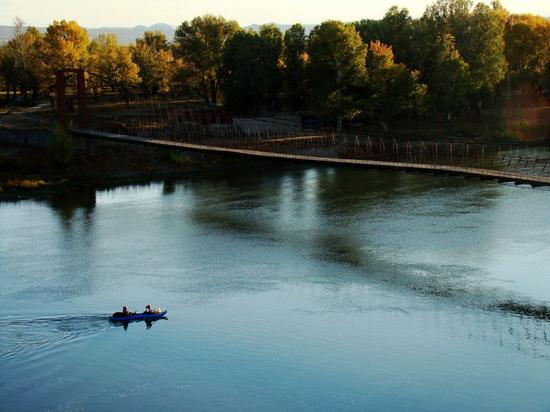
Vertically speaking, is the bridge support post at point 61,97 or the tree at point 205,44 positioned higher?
the tree at point 205,44

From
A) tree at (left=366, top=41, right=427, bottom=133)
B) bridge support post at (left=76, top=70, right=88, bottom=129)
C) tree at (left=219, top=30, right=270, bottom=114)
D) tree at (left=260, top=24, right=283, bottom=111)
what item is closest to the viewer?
bridge support post at (left=76, top=70, right=88, bottom=129)

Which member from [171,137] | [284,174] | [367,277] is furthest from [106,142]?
[367,277]

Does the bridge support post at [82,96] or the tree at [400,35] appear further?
the tree at [400,35]

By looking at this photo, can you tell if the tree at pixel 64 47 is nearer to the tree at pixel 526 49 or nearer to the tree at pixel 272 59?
the tree at pixel 272 59

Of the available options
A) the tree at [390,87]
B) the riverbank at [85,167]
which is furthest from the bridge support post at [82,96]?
the tree at [390,87]

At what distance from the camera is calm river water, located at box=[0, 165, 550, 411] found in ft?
69.5

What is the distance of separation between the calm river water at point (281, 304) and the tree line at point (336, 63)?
64.2ft

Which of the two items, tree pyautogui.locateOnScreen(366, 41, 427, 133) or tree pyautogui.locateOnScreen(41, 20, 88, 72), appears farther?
tree pyautogui.locateOnScreen(41, 20, 88, 72)

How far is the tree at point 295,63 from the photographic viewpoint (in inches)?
2611

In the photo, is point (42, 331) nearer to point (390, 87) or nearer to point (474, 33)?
point (390, 87)

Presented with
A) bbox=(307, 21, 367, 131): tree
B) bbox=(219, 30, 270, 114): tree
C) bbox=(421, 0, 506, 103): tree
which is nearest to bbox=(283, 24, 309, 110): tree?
bbox=(219, 30, 270, 114): tree

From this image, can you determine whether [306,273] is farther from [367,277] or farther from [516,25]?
[516,25]

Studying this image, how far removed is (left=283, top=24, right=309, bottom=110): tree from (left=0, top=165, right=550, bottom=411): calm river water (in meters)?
24.5

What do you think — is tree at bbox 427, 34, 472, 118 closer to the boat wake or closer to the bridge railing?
the bridge railing
